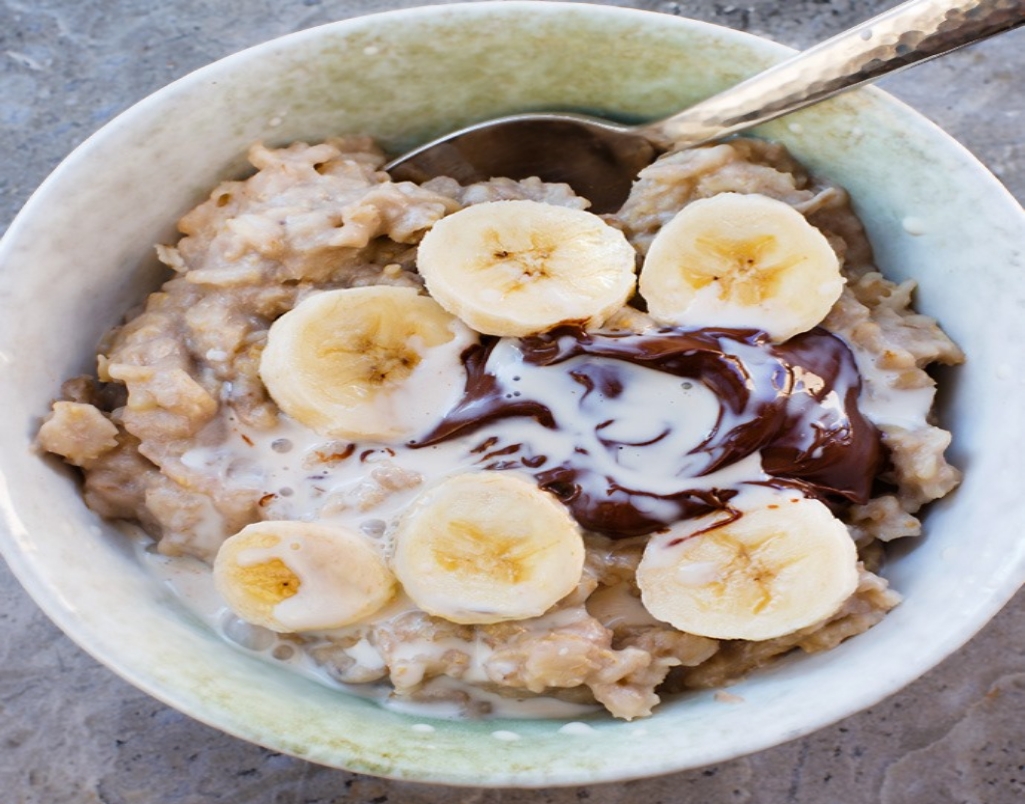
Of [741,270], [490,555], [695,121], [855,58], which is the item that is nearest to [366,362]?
[490,555]

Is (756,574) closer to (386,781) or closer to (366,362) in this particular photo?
(366,362)

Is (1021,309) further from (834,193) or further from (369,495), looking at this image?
(369,495)

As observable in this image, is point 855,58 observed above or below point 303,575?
above

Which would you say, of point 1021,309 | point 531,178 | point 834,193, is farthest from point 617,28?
point 1021,309

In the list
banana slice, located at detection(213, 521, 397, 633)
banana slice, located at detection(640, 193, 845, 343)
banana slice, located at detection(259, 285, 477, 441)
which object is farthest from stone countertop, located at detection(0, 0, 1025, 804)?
banana slice, located at detection(640, 193, 845, 343)

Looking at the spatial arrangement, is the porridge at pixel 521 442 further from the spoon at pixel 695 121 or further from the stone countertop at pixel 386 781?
the stone countertop at pixel 386 781

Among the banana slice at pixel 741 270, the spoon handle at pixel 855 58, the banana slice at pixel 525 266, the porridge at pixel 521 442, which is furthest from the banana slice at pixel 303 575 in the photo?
the spoon handle at pixel 855 58
